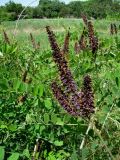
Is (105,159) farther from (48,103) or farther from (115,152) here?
(48,103)

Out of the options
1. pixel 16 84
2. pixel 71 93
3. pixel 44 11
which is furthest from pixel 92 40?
pixel 44 11

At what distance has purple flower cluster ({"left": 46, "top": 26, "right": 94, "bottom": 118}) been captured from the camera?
174 cm

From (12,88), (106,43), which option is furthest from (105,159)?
(106,43)

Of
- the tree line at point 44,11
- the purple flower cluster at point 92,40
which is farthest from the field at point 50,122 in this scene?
the tree line at point 44,11

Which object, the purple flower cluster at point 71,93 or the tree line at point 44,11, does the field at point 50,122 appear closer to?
the purple flower cluster at point 71,93

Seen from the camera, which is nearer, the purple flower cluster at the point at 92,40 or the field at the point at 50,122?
the field at the point at 50,122

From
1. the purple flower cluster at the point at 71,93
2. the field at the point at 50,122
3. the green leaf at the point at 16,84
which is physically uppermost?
the purple flower cluster at the point at 71,93

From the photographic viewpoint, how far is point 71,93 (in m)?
1.84

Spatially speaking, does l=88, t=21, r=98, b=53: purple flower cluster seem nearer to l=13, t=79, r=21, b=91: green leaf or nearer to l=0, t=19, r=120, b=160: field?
l=0, t=19, r=120, b=160: field

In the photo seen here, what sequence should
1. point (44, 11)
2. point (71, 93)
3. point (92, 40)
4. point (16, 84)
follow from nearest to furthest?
point (71, 93), point (16, 84), point (92, 40), point (44, 11)

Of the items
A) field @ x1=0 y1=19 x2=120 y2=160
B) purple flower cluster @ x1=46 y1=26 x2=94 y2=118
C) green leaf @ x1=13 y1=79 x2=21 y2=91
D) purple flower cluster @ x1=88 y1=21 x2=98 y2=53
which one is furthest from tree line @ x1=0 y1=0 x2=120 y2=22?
purple flower cluster @ x1=46 y1=26 x2=94 y2=118

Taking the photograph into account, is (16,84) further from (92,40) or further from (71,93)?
(92,40)

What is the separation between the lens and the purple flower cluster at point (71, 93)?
5.69 ft

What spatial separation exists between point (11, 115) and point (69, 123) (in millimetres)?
332
